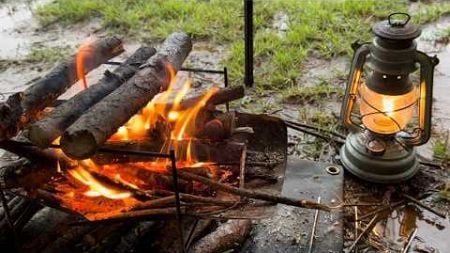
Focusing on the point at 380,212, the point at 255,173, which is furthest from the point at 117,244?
the point at 380,212

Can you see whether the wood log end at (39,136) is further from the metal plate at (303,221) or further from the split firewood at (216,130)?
the metal plate at (303,221)

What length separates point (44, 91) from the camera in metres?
2.46

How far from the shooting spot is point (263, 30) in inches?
193

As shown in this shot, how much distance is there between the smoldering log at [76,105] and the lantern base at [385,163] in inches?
50.8

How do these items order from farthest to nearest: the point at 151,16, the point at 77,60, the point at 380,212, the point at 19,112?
the point at 151,16
the point at 380,212
the point at 77,60
the point at 19,112

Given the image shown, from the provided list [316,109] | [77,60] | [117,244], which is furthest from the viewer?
[316,109]

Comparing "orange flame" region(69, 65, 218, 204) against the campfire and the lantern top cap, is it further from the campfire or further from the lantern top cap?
the lantern top cap

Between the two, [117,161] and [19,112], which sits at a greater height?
[19,112]

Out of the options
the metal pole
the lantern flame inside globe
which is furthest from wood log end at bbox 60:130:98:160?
the metal pole

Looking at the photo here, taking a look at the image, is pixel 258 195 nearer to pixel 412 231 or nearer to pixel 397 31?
pixel 412 231

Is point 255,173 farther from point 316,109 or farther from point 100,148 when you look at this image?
point 316,109

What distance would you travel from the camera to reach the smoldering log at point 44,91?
2.19m

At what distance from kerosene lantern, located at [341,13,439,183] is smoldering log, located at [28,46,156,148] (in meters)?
1.15

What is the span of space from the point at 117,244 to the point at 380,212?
136 cm
